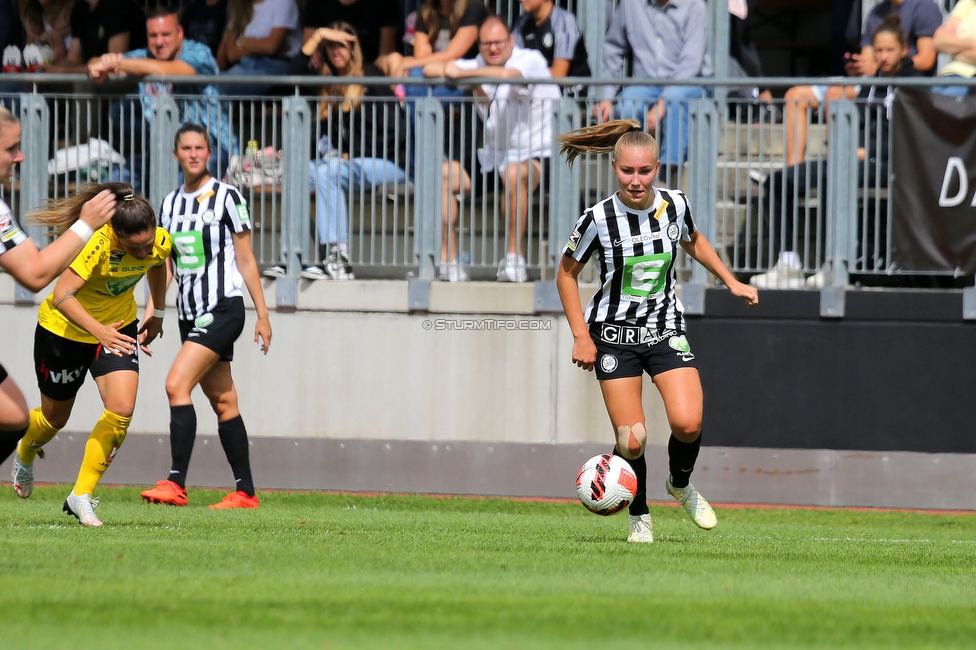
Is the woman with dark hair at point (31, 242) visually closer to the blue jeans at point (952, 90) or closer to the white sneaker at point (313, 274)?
the white sneaker at point (313, 274)

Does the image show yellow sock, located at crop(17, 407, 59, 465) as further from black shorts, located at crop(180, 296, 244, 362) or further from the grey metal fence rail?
the grey metal fence rail

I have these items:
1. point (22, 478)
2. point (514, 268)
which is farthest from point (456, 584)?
point (514, 268)

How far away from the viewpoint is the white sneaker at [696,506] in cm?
799

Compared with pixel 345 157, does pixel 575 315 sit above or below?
below

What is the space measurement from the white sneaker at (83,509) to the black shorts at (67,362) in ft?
2.48

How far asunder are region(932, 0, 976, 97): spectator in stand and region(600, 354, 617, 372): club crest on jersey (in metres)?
5.65

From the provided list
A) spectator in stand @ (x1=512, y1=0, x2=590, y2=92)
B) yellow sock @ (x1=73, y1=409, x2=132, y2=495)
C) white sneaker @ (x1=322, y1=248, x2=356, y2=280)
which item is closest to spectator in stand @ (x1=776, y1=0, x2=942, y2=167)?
spectator in stand @ (x1=512, y1=0, x2=590, y2=92)

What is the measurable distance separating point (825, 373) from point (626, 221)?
4495mm

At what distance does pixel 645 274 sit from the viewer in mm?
7711

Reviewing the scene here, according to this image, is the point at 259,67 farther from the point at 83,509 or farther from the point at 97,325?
the point at 83,509

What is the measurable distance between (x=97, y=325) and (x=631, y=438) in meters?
3.21

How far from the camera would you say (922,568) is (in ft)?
→ 22.8

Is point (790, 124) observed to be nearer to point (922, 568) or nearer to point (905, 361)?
point (905, 361)

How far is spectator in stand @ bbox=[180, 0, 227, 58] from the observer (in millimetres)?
13617
